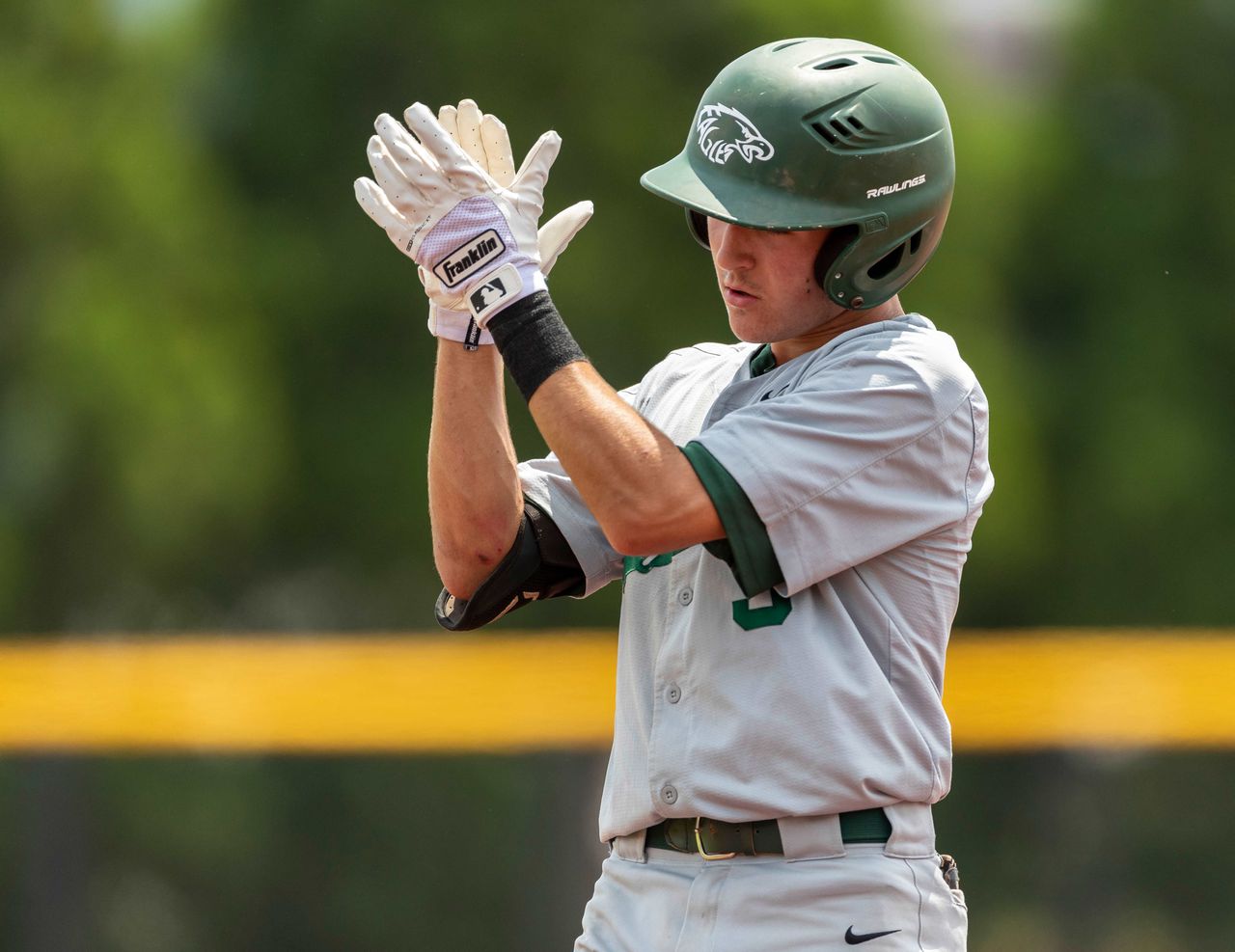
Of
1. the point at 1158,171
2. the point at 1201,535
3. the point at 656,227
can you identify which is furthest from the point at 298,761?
the point at 1158,171

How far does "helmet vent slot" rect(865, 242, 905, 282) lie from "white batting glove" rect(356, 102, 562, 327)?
1.95 feet

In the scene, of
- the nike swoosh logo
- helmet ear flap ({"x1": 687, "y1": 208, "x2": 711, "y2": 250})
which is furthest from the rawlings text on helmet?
the nike swoosh logo

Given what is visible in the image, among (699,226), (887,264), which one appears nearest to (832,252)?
(887,264)

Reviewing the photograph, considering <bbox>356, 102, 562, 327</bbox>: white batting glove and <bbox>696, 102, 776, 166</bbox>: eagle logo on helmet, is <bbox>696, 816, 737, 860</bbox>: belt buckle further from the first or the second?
<bbox>696, 102, 776, 166</bbox>: eagle logo on helmet

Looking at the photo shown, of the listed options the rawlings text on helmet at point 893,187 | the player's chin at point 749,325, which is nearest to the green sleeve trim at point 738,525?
the player's chin at point 749,325

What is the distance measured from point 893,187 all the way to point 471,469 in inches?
33.8

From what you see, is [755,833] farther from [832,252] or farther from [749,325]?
[832,252]

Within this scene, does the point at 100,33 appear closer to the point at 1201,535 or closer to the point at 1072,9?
the point at 1072,9

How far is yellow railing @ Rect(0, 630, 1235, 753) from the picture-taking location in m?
5.90

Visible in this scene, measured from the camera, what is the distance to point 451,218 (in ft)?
8.84

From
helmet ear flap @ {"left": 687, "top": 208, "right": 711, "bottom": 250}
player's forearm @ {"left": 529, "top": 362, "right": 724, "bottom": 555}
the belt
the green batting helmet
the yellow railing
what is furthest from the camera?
the yellow railing

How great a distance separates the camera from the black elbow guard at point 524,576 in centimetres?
302

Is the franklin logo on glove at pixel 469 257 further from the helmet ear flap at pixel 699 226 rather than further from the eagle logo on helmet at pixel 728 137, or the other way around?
the helmet ear flap at pixel 699 226

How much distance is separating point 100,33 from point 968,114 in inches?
209
